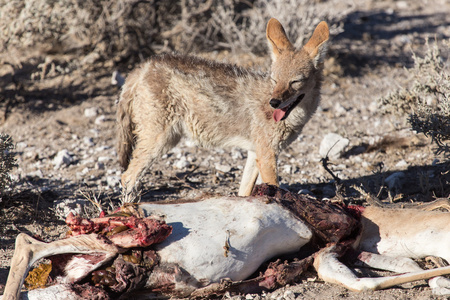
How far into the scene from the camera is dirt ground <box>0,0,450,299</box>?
4516 millimetres

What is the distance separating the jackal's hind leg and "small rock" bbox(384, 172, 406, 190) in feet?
4.64

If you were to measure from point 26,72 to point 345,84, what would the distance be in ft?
17.1

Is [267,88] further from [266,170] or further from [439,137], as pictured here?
[439,137]

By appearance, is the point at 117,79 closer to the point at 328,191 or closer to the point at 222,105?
the point at 222,105

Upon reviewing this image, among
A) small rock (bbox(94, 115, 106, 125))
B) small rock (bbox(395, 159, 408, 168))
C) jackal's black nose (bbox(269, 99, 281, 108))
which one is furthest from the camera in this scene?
small rock (bbox(94, 115, 106, 125))

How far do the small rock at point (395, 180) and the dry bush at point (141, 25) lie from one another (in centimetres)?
334

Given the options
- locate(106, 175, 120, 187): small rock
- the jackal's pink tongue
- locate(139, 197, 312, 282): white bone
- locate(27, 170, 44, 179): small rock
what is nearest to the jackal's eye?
the jackal's pink tongue

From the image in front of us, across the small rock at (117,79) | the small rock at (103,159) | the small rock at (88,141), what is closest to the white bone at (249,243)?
the small rock at (103,159)

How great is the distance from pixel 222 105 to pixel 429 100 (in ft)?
11.5

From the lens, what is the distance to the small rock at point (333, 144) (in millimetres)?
6055

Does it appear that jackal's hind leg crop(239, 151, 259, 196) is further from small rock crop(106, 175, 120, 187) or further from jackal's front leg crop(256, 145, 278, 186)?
small rock crop(106, 175, 120, 187)

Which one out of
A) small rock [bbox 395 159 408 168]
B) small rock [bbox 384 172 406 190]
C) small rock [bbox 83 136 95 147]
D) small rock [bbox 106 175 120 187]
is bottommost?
small rock [bbox 106 175 120 187]

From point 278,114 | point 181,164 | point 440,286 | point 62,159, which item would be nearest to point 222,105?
point 278,114

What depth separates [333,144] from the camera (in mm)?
6129
